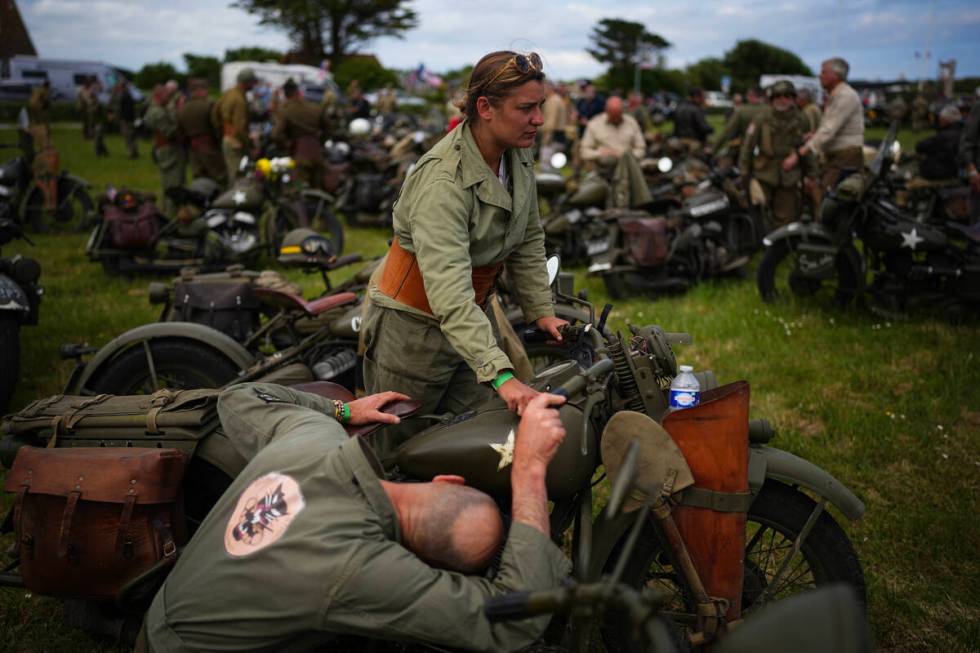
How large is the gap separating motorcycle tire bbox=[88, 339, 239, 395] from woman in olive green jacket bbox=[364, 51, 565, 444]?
1.17 metres

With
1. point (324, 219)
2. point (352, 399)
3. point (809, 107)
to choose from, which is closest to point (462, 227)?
point (352, 399)

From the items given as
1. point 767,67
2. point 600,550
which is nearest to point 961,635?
point 600,550

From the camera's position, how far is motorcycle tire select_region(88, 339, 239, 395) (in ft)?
12.9

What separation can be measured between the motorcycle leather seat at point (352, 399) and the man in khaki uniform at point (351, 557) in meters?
0.42

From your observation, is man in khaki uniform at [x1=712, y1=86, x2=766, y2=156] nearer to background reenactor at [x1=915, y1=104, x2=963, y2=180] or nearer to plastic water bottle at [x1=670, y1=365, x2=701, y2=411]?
background reenactor at [x1=915, y1=104, x2=963, y2=180]

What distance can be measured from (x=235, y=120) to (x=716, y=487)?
33.7ft

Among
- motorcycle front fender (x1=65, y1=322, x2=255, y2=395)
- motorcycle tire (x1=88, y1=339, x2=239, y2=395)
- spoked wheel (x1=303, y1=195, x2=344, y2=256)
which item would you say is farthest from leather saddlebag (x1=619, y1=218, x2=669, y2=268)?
motorcycle tire (x1=88, y1=339, x2=239, y2=395)

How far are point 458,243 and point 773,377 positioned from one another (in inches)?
141

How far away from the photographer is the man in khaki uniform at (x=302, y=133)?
35.7 feet

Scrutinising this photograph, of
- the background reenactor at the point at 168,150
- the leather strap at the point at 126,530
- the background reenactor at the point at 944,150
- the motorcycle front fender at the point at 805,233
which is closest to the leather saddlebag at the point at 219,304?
the leather strap at the point at 126,530

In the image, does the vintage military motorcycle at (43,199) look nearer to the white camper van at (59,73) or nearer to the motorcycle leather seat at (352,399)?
the motorcycle leather seat at (352,399)

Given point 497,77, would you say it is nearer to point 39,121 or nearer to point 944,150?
point 944,150

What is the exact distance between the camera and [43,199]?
35.9 feet

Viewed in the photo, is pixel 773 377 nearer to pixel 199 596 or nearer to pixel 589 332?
pixel 589 332
